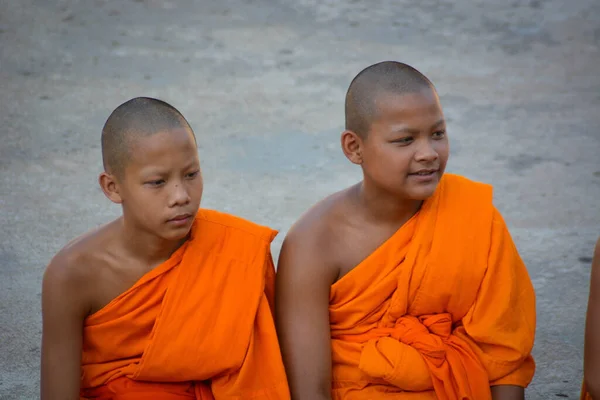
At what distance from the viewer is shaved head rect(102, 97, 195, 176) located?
2840 millimetres

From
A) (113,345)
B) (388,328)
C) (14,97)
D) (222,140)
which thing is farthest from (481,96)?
(113,345)

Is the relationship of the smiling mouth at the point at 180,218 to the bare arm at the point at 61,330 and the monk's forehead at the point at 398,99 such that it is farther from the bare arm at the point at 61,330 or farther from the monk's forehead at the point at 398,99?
the monk's forehead at the point at 398,99

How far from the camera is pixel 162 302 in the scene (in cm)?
298

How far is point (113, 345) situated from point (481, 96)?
426 cm

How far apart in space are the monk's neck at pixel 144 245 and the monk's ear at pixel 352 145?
0.63 m

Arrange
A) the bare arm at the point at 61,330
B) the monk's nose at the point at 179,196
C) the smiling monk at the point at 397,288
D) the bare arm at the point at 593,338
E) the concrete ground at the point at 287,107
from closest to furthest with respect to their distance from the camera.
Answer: the bare arm at the point at 593,338 → the monk's nose at the point at 179,196 → the bare arm at the point at 61,330 → the smiling monk at the point at 397,288 → the concrete ground at the point at 287,107

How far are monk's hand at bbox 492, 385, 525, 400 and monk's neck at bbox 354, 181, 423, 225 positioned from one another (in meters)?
0.62

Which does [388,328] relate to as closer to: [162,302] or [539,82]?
[162,302]

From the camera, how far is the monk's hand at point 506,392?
312 centimetres

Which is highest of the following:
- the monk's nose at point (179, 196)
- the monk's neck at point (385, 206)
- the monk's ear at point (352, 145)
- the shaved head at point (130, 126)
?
the shaved head at point (130, 126)

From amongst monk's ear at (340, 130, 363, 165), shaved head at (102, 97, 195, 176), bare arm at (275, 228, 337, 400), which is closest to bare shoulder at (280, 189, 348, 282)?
bare arm at (275, 228, 337, 400)

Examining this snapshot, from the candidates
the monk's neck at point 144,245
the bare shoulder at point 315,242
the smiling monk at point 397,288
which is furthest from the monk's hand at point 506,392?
the monk's neck at point 144,245

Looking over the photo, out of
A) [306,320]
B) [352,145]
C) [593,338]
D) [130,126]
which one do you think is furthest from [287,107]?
[593,338]

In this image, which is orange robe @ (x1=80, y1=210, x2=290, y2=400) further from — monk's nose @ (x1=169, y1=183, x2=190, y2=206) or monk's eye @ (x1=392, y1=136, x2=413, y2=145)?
monk's eye @ (x1=392, y1=136, x2=413, y2=145)
